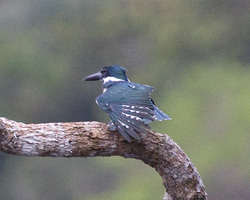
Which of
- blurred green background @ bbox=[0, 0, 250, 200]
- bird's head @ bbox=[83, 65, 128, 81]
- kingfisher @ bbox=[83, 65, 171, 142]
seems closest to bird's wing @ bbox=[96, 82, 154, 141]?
kingfisher @ bbox=[83, 65, 171, 142]

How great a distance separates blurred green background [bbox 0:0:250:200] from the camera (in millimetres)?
6691

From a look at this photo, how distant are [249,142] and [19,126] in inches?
180

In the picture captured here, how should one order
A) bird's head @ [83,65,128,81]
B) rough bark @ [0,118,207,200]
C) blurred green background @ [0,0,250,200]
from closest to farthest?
rough bark @ [0,118,207,200]
bird's head @ [83,65,128,81]
blurred green background @ [0,0,250,200]

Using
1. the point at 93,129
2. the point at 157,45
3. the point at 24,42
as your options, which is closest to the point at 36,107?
the point at 24,42

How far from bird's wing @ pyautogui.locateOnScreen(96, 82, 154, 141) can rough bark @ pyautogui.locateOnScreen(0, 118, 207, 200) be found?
0.05 m

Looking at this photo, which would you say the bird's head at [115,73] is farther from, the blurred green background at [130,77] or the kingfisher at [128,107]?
the blurred green background at [130,77]

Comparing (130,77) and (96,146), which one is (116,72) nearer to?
(96,146)

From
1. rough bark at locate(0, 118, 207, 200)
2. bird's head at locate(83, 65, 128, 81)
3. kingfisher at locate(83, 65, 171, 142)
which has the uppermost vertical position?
bird's head at locate(83, 65, 128, 81)

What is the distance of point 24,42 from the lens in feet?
25.3

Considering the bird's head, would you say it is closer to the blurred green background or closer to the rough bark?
the rough bark

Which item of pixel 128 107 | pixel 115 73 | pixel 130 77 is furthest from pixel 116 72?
pixel 130 77

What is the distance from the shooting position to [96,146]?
257 cm

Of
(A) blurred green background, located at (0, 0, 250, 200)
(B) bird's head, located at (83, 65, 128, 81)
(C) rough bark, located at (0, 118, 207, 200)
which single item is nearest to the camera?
(C) rough bark, located at (0, 118, 207, 200)

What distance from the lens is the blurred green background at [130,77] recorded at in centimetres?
669
